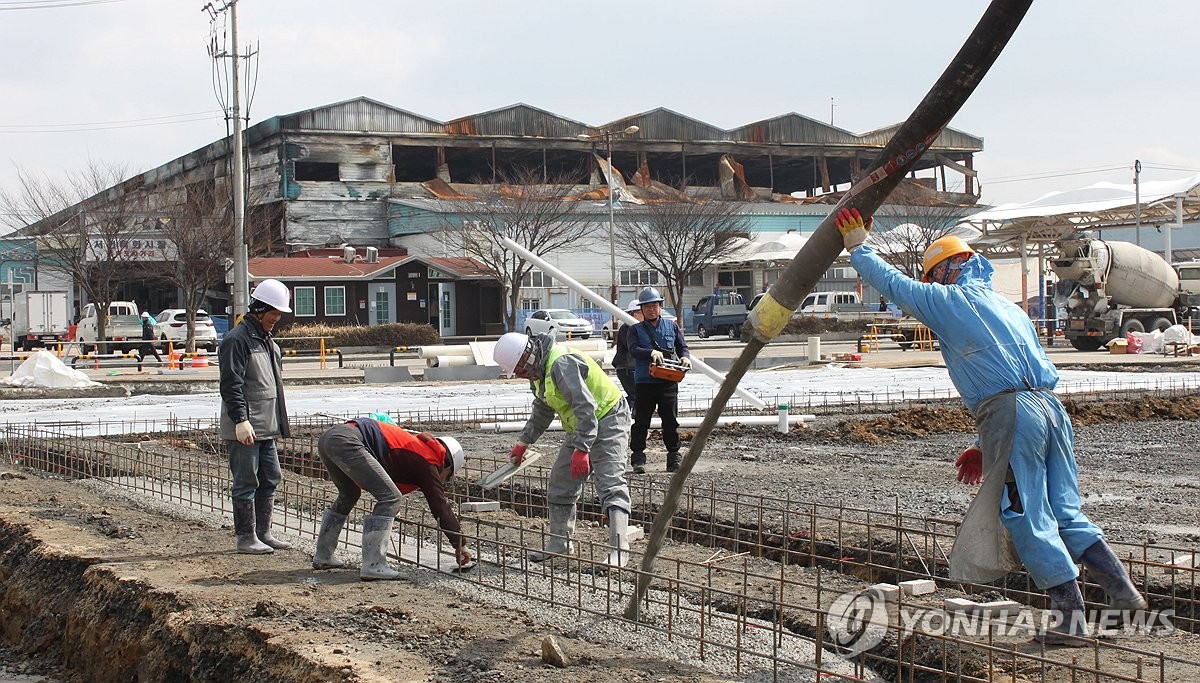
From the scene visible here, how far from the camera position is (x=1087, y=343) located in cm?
3194

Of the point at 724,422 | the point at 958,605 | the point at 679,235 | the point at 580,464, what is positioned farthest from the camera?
the point at 679,235

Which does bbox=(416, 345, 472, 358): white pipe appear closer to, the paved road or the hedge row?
the paved road

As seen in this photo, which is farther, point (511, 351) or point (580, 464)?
point (511, 351)

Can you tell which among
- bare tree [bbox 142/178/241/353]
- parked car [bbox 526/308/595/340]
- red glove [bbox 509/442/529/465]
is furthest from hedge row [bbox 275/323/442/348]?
red glove [bbox 509/442/529/465]

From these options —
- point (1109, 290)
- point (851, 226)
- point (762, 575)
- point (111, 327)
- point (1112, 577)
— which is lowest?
point (762, 575)

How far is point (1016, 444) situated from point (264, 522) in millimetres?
4270

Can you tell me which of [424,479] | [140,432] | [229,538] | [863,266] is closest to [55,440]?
[140,432]

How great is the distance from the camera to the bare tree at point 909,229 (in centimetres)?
4597

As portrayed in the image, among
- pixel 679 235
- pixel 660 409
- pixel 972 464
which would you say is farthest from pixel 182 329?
pixel 972 464

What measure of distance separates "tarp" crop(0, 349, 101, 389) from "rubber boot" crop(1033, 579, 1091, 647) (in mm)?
19016

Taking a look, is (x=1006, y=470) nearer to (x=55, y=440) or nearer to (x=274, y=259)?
(x=55, y=440)

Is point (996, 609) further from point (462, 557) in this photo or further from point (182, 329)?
point (182, 329)

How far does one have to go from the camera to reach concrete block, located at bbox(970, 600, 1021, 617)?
16.9ft

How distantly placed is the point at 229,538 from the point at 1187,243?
70362 millimetres
